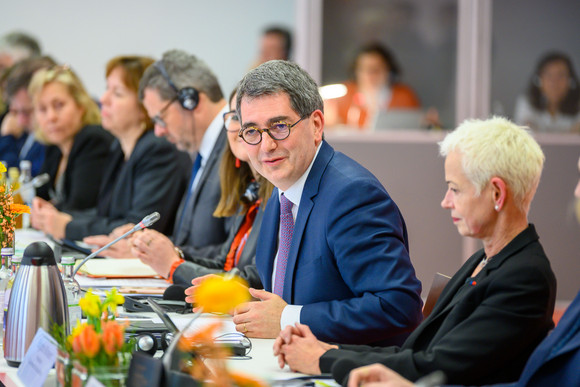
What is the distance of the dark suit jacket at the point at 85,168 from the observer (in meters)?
4.63

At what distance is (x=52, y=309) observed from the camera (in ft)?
5.59

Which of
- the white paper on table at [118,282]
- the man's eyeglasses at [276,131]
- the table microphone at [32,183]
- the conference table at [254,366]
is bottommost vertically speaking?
the white paper on table at [118,282]

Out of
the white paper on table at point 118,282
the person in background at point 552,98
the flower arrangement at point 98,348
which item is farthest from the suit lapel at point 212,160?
the person in background at point 552,98

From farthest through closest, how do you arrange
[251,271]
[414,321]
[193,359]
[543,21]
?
1. [543,21]
2. [251,271]
3. [414,321]
4. [193,359]

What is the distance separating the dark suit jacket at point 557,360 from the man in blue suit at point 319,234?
0.50 metres

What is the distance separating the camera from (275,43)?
7.39 metres

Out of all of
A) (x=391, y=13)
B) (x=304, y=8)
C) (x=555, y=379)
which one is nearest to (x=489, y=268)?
(x=555, y=379)

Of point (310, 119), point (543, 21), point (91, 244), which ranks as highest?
point (543, 21)

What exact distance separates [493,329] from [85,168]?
11.7ft

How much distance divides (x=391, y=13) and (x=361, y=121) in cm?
90

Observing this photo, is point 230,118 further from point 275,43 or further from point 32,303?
point 275,43

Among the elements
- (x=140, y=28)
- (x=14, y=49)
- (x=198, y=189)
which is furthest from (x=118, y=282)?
(x=140, y=28)

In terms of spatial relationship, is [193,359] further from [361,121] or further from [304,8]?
[361,121]

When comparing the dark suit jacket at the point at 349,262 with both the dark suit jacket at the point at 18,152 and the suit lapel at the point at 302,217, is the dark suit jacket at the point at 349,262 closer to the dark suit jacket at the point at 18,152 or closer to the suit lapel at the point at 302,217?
the suit lapel at the point at 302,217
